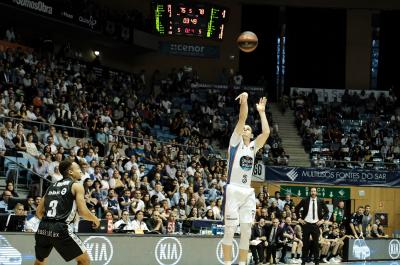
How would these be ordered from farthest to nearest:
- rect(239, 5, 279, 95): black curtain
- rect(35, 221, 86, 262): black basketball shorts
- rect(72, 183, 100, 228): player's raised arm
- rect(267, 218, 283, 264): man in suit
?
rect(239, 5, 279, 95): black curtain, rect(267, 218, 283, 264): man in suit, rect(35, 221, 86, 262): black basketball shorts, rect(72, 183, 100, 228): player's raised arm

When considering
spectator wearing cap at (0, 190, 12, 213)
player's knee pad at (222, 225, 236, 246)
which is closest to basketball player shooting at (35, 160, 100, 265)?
player's knee pad at (222, 225, 236, 246)

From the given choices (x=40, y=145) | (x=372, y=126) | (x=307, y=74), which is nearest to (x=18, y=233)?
(x=40, y=145)

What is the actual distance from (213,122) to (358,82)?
1176 cm

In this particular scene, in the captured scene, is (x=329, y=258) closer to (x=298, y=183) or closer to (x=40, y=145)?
(x=298, y=183)

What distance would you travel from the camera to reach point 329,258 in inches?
861

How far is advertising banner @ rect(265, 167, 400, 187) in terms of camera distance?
94.0ft

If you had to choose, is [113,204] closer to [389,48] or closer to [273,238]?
[273,238]

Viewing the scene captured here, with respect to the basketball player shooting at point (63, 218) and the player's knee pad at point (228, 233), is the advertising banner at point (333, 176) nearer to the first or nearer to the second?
the player's knee pad at point (228, 233)

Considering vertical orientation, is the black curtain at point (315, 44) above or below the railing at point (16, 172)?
above

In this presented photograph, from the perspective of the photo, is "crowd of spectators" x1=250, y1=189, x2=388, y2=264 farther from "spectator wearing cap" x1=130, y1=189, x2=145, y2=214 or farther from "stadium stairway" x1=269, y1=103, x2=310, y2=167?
"stadium stairway" x1=269, y1=103, x2=310, y2=167

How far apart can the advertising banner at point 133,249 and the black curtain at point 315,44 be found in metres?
23.7

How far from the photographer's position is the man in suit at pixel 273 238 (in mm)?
19750

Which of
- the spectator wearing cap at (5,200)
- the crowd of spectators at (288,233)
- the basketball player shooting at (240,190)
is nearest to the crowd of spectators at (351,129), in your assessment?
the crowd of spectators at (288,233)

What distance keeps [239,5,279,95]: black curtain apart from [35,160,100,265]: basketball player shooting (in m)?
30.2
